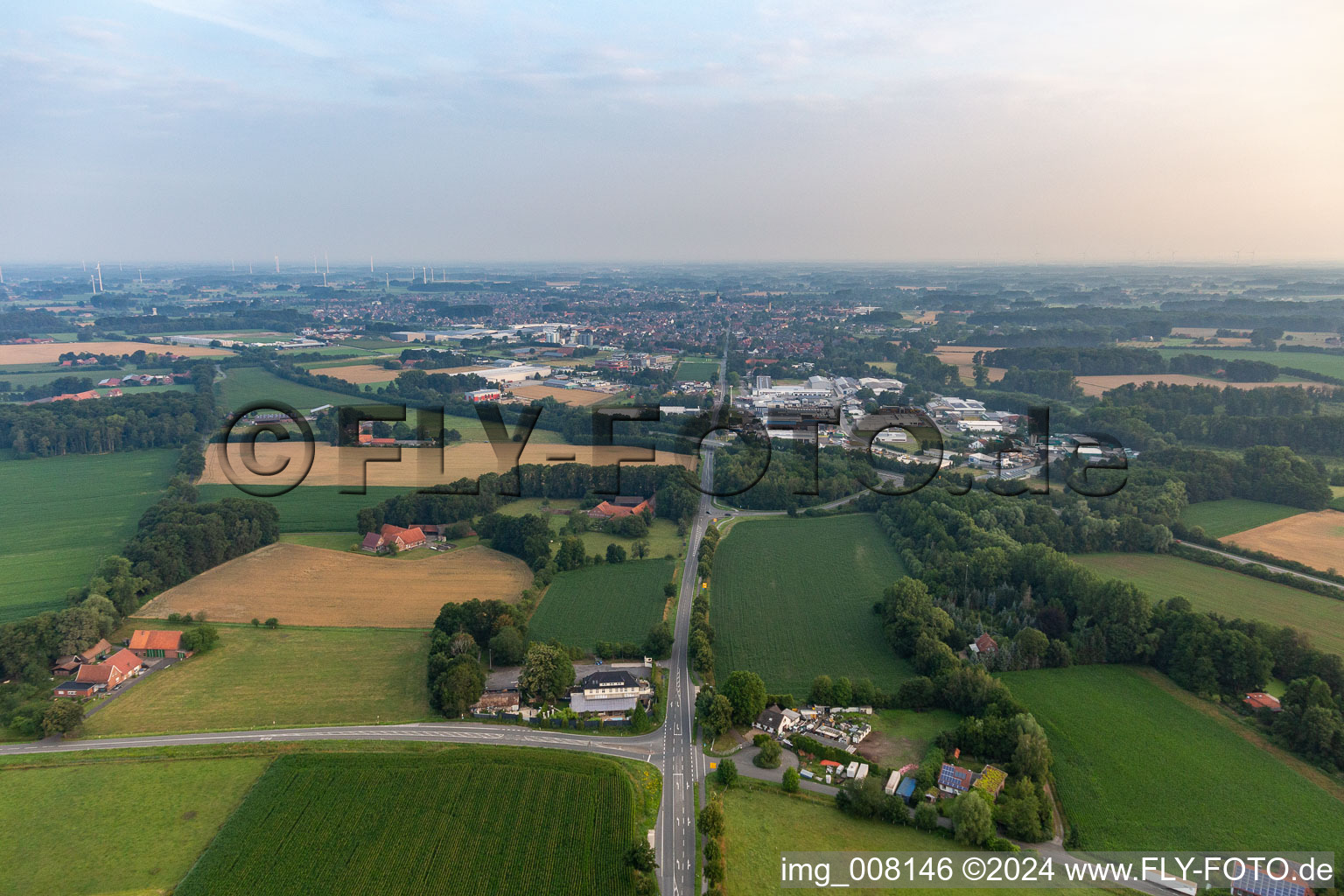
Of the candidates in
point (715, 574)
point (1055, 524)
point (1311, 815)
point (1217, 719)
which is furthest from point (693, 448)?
point (1311, 815)

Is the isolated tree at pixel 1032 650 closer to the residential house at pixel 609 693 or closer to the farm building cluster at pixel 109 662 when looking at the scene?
the residential house at pixel 609 693

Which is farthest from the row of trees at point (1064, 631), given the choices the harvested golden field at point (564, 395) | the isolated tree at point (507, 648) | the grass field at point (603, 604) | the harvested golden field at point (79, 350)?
the harvested golden field at point (79, 350)

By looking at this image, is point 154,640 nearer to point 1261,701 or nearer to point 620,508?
point 620,508

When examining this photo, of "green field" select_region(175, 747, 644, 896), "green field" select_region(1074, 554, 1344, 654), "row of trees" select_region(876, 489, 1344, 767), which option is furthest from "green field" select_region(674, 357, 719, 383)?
"green field" select_region(175, 747, 644, 896)

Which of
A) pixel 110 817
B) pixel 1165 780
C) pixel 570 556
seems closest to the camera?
pixel 110 817

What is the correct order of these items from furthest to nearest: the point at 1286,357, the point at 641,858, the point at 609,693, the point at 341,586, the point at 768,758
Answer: the point at 1286,357
the point at 341,586
the point at 609,693
the point at 768,758
the point at 641,858

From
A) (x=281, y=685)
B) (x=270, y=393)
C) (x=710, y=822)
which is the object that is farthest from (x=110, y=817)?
(x=270, y=393)

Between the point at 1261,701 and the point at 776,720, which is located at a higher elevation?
the point at 1261,701
